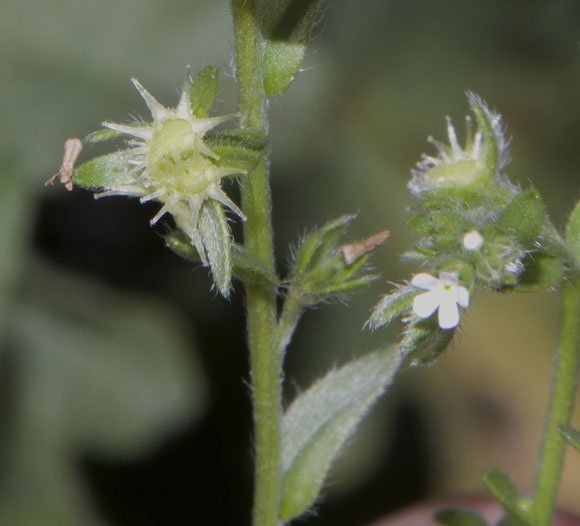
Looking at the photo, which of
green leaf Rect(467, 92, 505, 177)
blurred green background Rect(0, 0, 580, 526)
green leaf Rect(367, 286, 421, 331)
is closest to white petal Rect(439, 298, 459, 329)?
green leaf Rect(367, 286, 421, 331)

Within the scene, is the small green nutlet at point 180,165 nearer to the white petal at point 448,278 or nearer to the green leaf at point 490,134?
the white petal at point 448,278

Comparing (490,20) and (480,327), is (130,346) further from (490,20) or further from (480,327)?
(490,20)

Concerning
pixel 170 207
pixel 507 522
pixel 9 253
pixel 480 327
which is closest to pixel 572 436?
pixel 507 522

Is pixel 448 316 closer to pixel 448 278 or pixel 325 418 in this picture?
pixel 448 278

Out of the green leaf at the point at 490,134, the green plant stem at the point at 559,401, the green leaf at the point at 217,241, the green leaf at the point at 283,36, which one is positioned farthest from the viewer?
the green plant stem at the point at 559,401

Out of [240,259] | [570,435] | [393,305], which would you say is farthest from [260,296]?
[570,435]

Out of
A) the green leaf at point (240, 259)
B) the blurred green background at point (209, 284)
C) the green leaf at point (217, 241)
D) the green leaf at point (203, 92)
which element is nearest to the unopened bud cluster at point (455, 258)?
the green leaf at point (240, 259)
